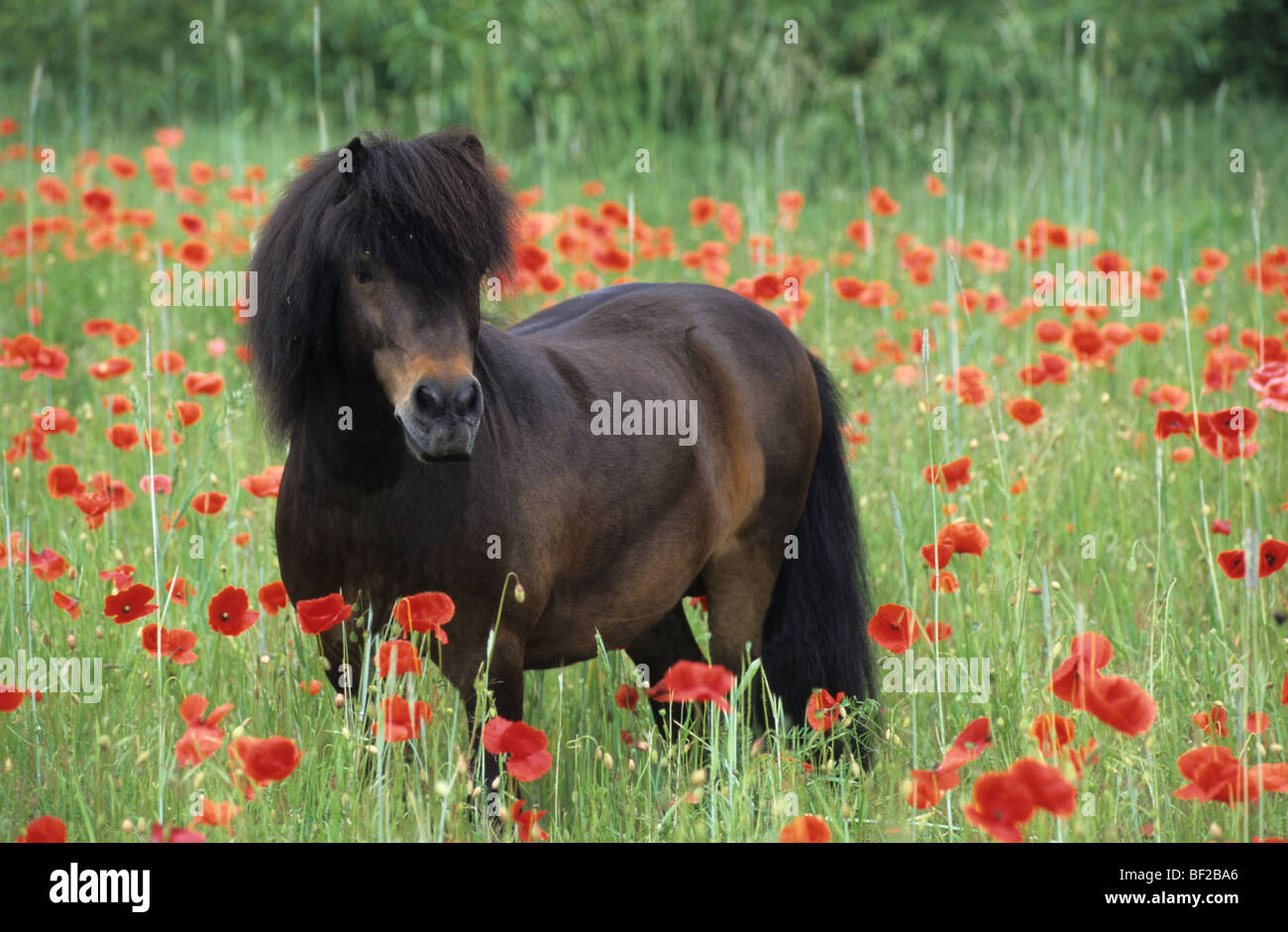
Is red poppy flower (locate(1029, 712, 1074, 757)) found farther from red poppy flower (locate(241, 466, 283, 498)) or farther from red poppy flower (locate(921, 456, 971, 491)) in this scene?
red poppy flower (locate(241, 466, 283, 498))

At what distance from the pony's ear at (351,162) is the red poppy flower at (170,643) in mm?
832

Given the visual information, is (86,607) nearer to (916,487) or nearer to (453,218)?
(453,218)

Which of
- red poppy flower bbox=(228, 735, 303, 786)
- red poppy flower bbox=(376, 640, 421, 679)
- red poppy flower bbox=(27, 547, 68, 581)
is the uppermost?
red poppy flower bbox=(27, 547, 68, 581)

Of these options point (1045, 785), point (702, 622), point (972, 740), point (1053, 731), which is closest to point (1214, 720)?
point (1053, 731)

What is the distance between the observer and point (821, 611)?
3416mm

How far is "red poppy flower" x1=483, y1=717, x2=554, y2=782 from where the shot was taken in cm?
186

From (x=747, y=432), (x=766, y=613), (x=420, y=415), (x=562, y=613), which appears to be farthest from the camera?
(x=766, y=613)

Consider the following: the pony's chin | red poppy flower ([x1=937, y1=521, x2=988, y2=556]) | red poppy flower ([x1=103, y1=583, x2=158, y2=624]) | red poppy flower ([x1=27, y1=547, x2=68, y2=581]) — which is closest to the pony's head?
the pony's chin

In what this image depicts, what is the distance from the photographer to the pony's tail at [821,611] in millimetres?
3418

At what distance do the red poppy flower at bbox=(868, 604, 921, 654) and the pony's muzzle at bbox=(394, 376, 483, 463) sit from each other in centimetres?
75

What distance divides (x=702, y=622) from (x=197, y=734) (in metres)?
2.26

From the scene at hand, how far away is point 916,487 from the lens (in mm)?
4191

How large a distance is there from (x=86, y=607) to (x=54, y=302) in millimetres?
3573
